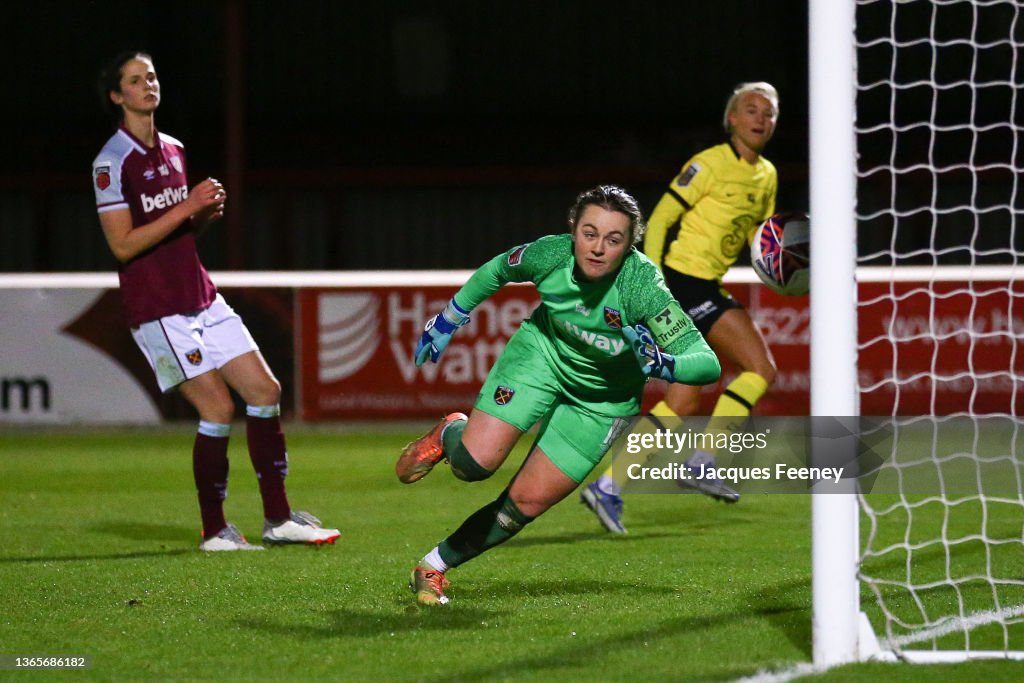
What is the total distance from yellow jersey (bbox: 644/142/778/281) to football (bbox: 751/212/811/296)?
1114 millimetres

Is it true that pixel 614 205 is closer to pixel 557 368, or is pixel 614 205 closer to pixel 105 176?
pixel 557 368

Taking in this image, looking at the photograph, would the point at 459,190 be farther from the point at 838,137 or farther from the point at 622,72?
the point at 838,137

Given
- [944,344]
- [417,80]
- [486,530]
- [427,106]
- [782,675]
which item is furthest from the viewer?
[417,80]

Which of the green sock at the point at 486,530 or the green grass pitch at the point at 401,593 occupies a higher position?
the green sock at the point at 486,530

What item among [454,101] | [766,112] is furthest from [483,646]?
[454,101]

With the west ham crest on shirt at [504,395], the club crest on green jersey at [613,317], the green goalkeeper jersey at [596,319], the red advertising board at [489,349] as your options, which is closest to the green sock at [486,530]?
the west ham crest on shirt at [504,395]

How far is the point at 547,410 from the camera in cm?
478

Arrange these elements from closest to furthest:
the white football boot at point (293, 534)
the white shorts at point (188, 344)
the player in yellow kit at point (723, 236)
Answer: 1. the white shorts at point (188, 344)
2. the white football boot at point (293, 534)
3. the player in yellow kit at point (723, 236)

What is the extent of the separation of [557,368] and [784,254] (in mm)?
1402

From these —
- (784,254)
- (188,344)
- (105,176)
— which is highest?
(105,176)

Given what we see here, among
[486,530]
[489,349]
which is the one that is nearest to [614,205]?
[486,530]

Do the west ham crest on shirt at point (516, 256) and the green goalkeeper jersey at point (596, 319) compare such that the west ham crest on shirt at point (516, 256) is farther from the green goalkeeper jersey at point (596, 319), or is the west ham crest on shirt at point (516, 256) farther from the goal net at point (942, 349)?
the goal net at point (942, 349)

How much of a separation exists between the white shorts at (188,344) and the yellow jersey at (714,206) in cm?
216

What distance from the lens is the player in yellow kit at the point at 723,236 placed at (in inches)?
270
